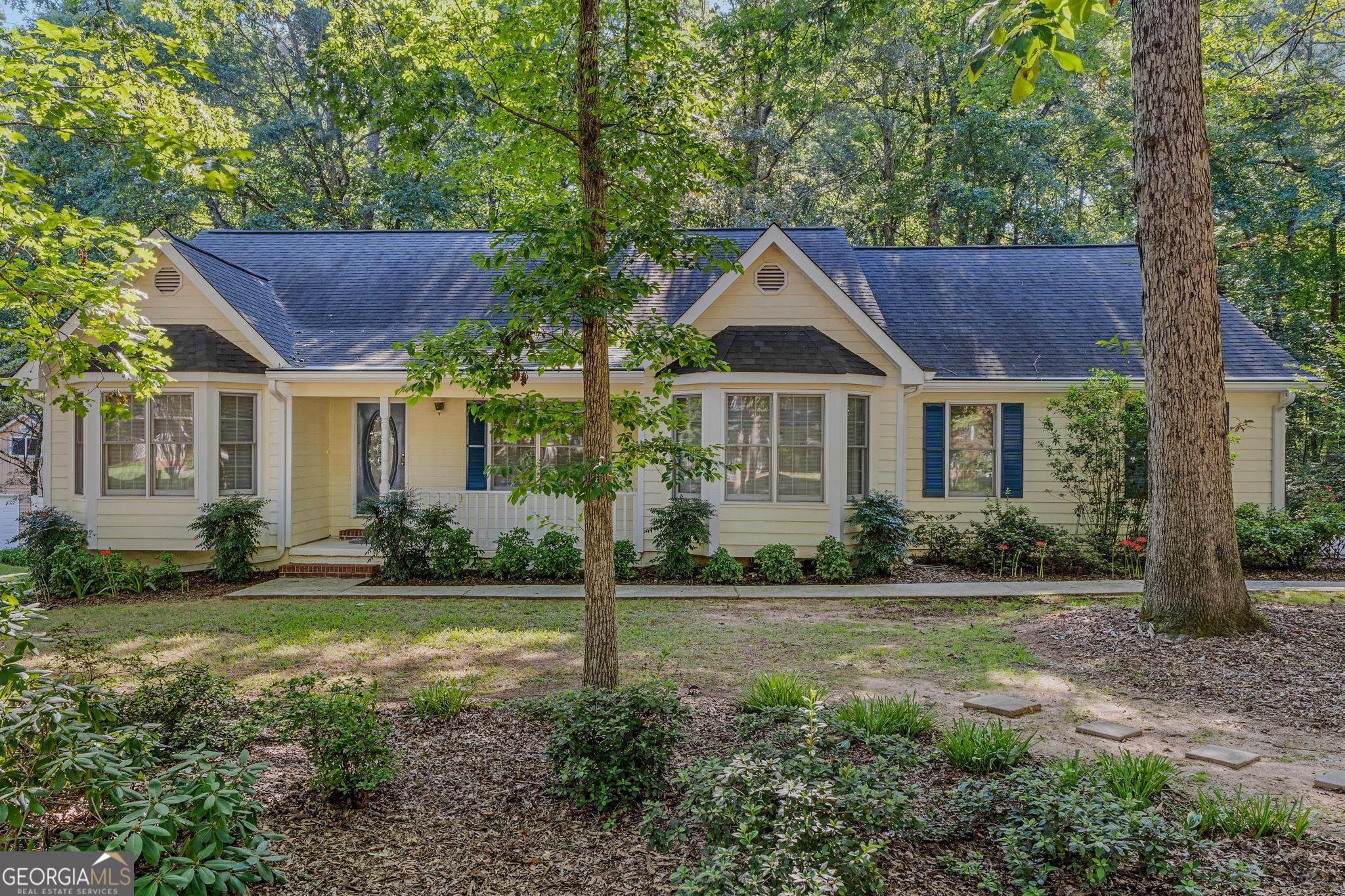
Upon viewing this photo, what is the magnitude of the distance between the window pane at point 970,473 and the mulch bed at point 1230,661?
4.88m

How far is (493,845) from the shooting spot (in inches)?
134

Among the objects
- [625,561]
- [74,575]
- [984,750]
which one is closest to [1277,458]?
[625,561]

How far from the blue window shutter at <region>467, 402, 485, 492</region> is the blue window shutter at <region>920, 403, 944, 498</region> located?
7.11 meters

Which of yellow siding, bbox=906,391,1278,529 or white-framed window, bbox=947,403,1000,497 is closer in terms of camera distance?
yellow siding, bbox=906,391,1278,529

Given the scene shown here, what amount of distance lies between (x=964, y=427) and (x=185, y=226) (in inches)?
898

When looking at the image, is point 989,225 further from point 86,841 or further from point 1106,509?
point 86,841

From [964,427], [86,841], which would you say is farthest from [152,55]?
[964,427]

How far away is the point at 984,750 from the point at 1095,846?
3.73ft

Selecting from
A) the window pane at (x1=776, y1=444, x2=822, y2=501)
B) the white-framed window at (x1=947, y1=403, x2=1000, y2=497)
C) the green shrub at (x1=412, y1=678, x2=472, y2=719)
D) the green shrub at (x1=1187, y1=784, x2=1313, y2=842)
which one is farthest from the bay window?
the green shrub at (x1=412, y1=678, x2=472, y2=719)

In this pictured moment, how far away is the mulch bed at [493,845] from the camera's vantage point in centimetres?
308

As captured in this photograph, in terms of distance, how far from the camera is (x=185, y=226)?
23.3 meters

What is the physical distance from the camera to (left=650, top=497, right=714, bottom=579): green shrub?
10.8m

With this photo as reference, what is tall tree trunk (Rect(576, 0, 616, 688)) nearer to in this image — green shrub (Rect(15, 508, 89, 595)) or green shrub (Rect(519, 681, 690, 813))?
green shrub (Rect(519, 681, 690, 813))

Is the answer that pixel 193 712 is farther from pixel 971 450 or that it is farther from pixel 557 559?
pixel 971 450
